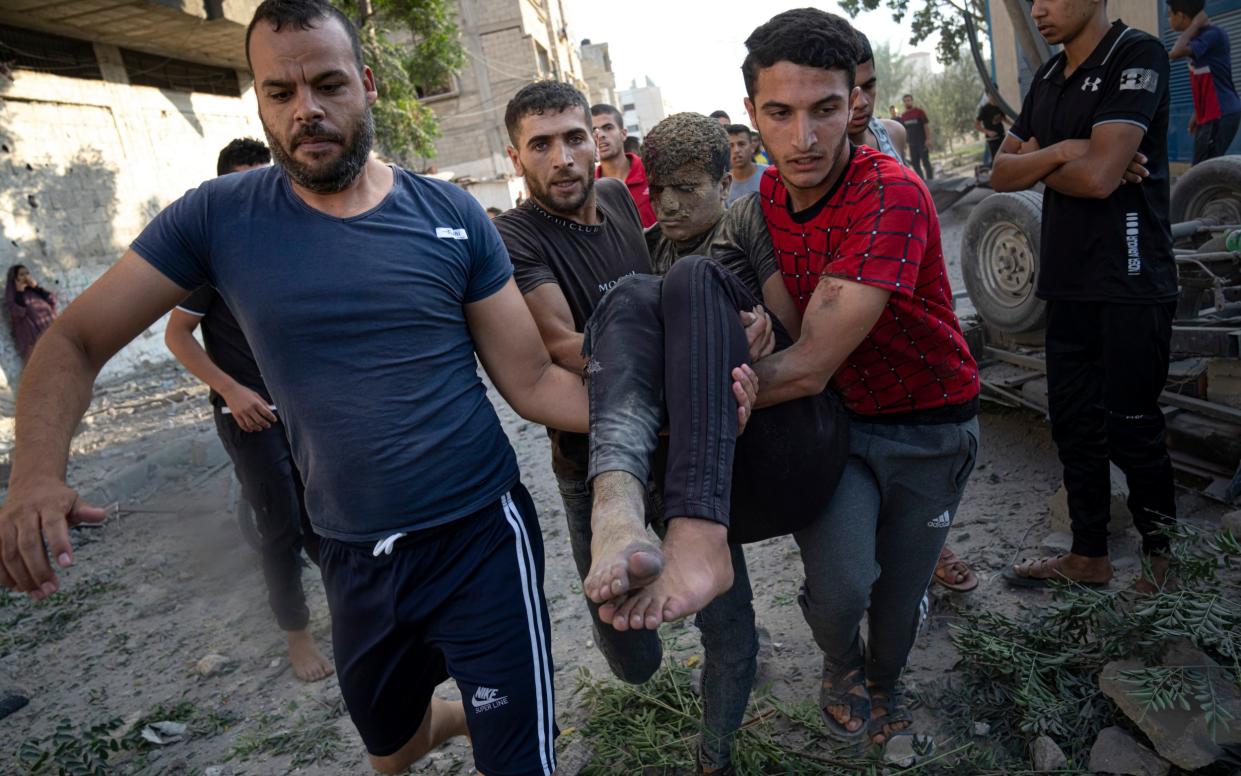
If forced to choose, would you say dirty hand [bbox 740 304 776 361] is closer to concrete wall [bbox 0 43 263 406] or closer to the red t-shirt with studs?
the red t-shirt with studs

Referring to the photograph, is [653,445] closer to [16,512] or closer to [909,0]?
[16,512]

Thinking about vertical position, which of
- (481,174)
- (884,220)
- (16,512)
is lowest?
(16,512)

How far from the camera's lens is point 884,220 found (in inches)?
81.7

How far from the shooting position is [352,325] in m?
2.00

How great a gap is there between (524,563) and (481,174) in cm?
2829

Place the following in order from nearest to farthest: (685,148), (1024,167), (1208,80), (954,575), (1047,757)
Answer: (1047,757) → (685,148) → (1024,167) → (954,575) → (1208,80)

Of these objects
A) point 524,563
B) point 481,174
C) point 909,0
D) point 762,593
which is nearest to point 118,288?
point 524,563

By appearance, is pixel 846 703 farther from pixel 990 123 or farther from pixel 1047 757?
pixel 990 123

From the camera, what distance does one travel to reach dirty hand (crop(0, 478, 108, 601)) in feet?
5.30

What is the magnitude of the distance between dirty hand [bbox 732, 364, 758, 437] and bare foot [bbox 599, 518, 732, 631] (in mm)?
277

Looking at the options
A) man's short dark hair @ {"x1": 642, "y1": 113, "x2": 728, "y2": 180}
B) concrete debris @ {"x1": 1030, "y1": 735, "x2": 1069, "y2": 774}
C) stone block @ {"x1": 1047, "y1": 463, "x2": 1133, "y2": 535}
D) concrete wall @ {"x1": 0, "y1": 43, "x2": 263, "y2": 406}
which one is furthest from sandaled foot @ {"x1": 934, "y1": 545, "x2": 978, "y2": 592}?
concrete wall @ {"x1": 0, "y1": 43, "x2": 263, "y2": 406}

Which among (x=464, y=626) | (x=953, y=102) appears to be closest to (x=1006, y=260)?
(x=464, y=626)

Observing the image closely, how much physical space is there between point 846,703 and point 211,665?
10.1ft

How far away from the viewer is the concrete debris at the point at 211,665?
12.8 feet
